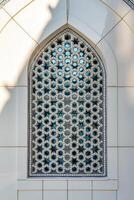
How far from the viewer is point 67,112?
4.38 metres

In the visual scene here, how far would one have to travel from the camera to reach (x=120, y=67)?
431cm

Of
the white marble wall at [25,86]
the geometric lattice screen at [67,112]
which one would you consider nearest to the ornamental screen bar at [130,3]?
the white marble wall at [25,86]

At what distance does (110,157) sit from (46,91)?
2.89 ft

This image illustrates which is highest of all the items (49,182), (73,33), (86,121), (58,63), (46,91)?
(73,33)

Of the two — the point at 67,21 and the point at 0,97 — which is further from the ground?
the point at 67,21

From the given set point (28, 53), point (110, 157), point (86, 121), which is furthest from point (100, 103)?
point (28, 53)

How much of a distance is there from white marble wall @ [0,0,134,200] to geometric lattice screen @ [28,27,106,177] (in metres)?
0.10

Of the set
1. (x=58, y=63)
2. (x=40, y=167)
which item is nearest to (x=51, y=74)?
(x=58, y=63)

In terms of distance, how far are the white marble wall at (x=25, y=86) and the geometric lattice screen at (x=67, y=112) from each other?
10 centimetres

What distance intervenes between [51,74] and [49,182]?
103cm

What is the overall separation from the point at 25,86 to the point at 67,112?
48cm

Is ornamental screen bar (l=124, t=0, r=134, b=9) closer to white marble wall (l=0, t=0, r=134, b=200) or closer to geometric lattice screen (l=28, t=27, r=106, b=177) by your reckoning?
white marble wall (l=0, t=0, r=134, b=200)

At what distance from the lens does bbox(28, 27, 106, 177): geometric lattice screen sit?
436cm

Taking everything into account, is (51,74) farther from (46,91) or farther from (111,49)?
(111,49)
